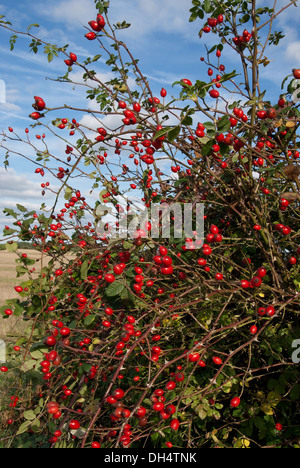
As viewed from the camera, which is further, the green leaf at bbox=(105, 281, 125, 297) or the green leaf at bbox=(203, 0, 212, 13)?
the green leaf at bbox=(203, 0, 212, 13)

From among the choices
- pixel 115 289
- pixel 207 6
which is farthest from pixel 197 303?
pixel 207 6

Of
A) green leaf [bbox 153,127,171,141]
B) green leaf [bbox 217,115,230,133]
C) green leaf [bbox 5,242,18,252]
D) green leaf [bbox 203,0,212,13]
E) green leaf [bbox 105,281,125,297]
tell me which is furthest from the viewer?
green leaf [bbox 5,242,18,252]

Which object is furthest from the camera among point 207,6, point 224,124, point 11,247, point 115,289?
point 11,247

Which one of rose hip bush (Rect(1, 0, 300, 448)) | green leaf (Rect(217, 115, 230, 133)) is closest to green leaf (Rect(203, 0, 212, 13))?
rose hip bush (Rect(1, 0, 300, 448))

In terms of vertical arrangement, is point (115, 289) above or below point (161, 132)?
below

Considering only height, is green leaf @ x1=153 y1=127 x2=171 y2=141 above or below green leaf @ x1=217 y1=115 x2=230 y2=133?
below

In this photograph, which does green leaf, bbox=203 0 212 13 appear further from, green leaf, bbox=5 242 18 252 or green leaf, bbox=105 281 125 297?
green leaf, bbox=5 242 18 252

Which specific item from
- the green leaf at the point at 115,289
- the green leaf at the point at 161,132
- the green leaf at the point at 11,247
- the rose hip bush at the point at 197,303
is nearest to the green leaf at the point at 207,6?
the rose hip bush at the point at 197,303

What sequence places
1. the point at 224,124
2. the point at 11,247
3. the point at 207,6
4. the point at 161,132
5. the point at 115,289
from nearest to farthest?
the point at 161,132 < the point at 224,124 < the point at 115,289 < the point at 207,6 < the point at 11,247

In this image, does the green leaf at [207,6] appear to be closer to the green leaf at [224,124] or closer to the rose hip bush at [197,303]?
the rose hip bush at [197,303]

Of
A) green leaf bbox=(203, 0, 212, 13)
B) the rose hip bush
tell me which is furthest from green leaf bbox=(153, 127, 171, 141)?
green leaf bbox=(203, 0, 212, 13)

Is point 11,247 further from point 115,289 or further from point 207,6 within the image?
point 207,6

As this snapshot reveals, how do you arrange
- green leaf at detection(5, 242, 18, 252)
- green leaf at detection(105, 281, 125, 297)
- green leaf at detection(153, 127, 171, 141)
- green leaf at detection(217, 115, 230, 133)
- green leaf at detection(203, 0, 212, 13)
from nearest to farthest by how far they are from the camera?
green leaf at detection(153, 127, 171, 141), green leaf at detection(217, 115, 230, 133), green leaf at detection(105, 281, 125, 297), green leaf at detection(203, 0, 212, 13), green leaf at detection(5, 242, 18, 252)
